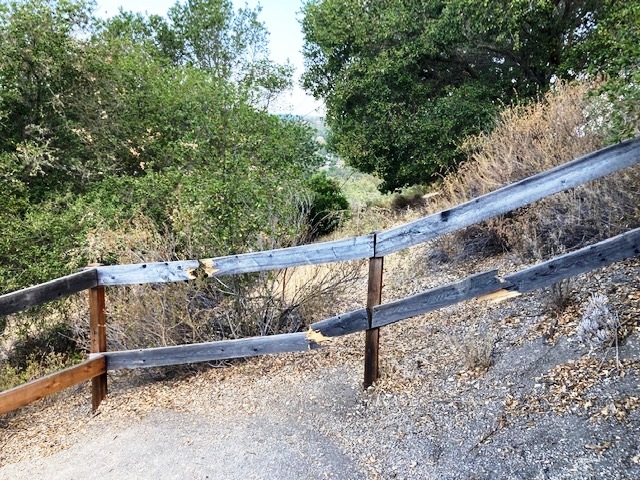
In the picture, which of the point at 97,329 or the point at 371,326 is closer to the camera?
the point at 371,326

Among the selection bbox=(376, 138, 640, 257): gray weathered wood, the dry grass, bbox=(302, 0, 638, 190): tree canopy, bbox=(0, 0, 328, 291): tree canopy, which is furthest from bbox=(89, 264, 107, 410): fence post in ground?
bbox=(302, 0, 638, 190): tree canopy

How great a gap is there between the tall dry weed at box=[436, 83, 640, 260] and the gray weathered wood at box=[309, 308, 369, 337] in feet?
8.70

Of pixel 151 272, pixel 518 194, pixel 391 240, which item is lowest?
pixel 151 272

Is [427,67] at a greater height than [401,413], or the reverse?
[427,67]

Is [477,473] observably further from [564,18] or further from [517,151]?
[564,18]

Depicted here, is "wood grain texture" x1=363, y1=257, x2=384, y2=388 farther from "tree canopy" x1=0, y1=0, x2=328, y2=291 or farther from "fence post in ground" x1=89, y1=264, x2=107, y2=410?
"fence post in ground" x1=89, y1=264, x2=107, y2=410

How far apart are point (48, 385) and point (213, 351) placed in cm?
122

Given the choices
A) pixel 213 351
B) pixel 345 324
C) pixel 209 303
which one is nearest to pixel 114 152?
pixel 209 303

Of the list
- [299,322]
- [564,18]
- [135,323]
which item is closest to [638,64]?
[299,322]

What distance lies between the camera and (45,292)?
3.25 meters

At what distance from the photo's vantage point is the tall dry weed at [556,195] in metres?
4.18

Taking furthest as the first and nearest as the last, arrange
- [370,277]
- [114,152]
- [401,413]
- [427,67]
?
[427,67], [114,152], [370,277], [401,413]

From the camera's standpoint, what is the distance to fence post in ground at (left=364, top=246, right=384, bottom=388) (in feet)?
9.95

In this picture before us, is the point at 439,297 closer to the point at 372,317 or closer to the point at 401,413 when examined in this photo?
the point at 372,317
